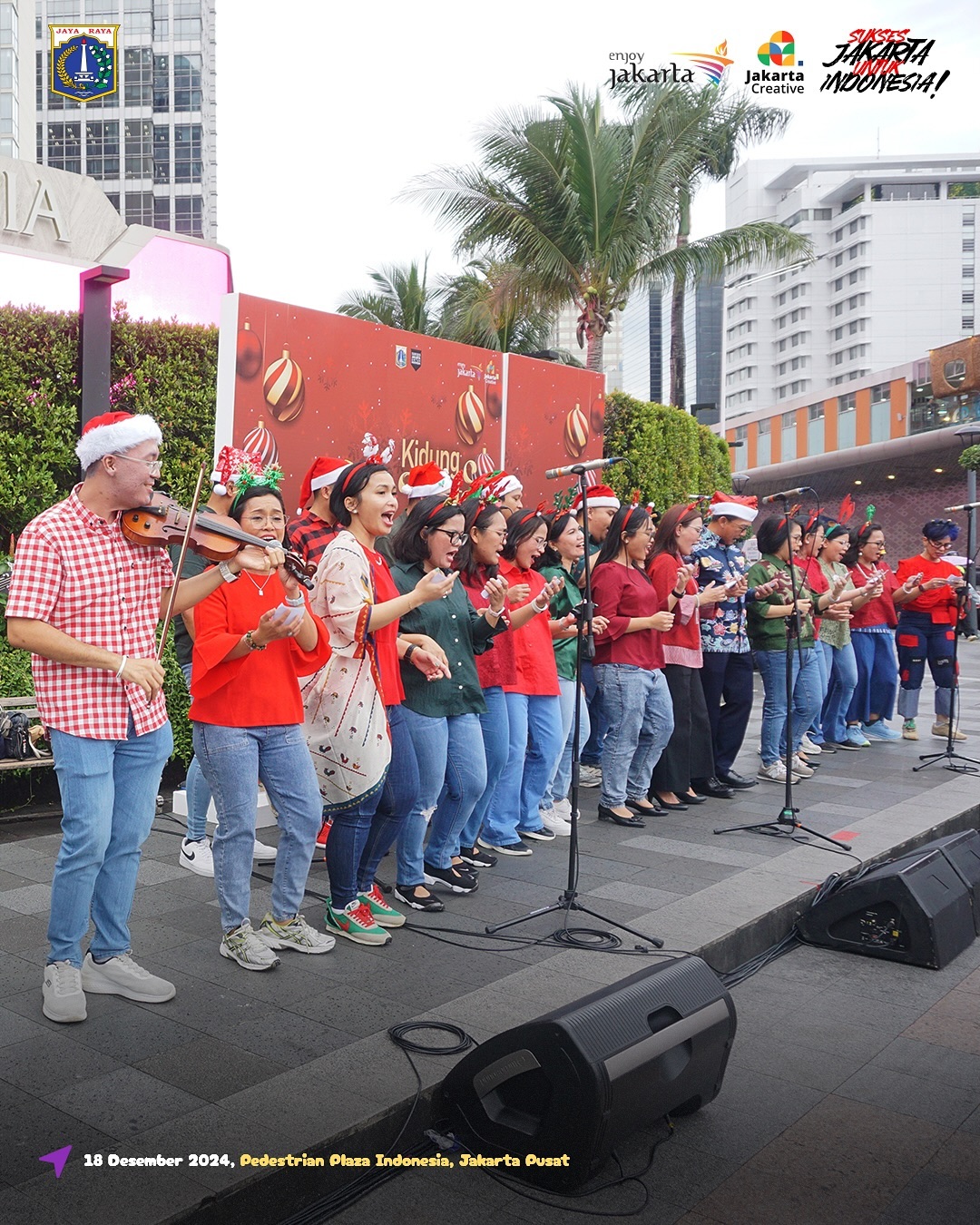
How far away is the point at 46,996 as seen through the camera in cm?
378

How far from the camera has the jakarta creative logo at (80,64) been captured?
94.6ft

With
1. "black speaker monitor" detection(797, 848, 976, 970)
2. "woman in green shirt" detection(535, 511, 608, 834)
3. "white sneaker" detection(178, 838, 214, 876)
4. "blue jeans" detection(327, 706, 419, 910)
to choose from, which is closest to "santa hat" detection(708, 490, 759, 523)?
"woman in green shirt" detection(535, 511, 608, 834)

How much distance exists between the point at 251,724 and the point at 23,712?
10.2 feet

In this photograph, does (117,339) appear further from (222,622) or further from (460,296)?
(460,296)

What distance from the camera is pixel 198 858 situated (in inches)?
228

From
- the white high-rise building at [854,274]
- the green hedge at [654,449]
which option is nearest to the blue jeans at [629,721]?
the green hedge at [654,449]

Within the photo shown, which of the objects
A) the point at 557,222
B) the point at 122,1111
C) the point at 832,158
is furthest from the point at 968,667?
the point at 832,158

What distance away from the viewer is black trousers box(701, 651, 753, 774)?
8.02 meters

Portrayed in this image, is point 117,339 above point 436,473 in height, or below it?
above

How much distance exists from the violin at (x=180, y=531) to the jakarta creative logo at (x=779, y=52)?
10.2 metres

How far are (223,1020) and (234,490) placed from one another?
213 cm

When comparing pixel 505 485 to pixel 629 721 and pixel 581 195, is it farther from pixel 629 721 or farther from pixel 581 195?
pixel 581 195

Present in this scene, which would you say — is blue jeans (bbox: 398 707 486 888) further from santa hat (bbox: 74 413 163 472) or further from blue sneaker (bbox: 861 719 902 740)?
blue sneaker (bbox: 861 719 902 740)

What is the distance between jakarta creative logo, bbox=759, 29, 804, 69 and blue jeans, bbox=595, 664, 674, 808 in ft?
25.4
